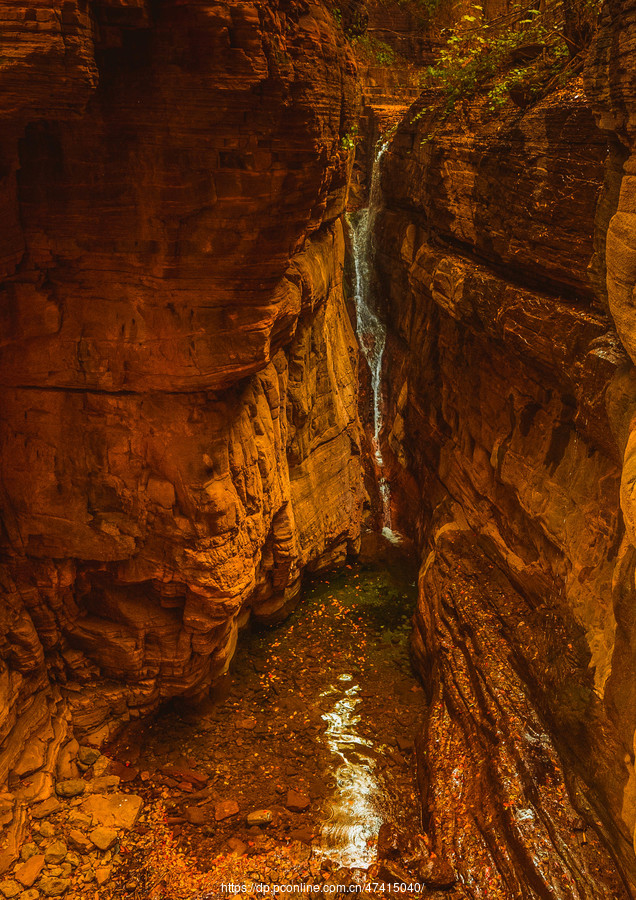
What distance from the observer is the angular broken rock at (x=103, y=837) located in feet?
20.8

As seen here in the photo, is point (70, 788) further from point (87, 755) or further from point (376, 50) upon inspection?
point (376, 50)

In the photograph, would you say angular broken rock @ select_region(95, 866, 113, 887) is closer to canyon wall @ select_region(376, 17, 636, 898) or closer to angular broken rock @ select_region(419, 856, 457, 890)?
angular broken rock @ select_region(419, 856, 457, 890)

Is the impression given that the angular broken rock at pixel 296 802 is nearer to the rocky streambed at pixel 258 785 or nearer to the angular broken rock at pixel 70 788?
the rocky streambed at pixel 258 785

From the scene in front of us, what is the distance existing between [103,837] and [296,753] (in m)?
2.42

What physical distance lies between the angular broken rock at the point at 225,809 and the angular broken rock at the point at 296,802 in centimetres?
59

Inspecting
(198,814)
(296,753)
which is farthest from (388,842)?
(198,814)

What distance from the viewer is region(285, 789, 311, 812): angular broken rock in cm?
720

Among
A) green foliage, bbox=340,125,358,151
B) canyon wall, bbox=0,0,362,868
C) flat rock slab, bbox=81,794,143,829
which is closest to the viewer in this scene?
canyon wall, bbox=0,0,362,868

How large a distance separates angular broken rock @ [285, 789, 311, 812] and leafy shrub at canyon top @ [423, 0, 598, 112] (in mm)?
9327

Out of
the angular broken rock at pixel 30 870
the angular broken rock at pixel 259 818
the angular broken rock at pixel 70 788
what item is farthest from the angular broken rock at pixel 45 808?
the angular broken rock at pixel 259 818

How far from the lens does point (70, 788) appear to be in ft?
22.1

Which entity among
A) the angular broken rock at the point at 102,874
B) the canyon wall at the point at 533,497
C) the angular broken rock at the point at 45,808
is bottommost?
the angular broken rock at the point at 102,874

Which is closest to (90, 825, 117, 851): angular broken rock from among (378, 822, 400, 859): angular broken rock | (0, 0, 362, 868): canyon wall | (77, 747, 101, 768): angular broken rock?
(0, 0, 362, 868): canyon wall

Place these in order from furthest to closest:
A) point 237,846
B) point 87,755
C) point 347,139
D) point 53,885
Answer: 1. point 347,139
2. point 87,755
3. point 237,846
4. point 53,885
